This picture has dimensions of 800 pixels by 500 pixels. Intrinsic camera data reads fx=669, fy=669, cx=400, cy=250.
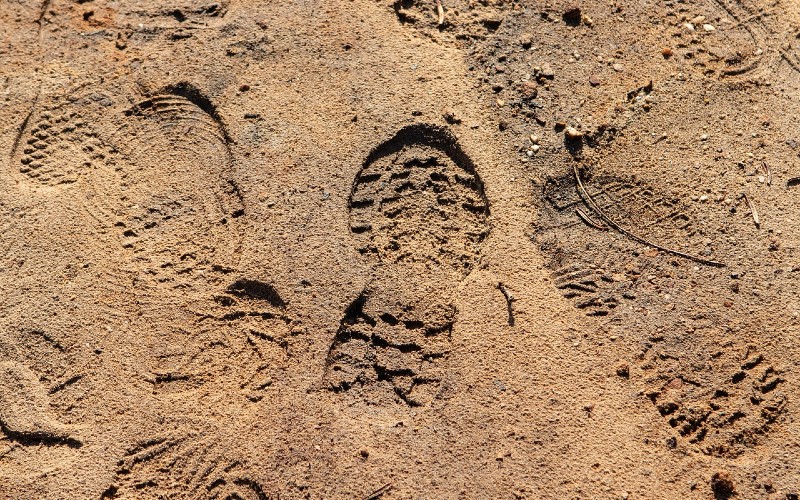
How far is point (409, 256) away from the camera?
7.48ft

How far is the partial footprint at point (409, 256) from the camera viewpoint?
2.14 m

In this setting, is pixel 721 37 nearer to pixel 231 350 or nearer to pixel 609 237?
pixel 609 237

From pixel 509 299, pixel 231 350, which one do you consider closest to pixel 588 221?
pixel 509 299

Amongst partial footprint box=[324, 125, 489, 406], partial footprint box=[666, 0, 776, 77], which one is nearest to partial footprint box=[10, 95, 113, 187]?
partial footprint box=[324, 125, 489, 406]

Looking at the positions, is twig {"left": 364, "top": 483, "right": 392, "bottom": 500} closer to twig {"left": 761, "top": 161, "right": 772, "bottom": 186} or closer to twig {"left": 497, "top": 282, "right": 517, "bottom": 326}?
twig {"left": 497, "top": 282, "right": 517, "bottom": 326}

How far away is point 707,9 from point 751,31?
184 millimetres

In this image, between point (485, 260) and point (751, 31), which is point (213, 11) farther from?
point (751, 31)

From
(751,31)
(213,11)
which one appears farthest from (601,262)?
(213,11)

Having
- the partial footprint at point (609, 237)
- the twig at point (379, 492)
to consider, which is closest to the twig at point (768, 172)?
the partial footprint at point (609, 237)

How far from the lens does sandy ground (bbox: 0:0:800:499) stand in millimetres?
2047

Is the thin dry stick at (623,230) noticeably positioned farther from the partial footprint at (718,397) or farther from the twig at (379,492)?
the twig at (379,492)

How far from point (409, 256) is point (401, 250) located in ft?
0.11

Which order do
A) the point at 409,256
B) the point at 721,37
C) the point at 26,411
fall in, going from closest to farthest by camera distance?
the point at 26,411
the point at 409,256
the point at 721,37

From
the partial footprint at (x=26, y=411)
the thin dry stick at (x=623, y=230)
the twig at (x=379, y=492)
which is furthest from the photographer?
the thin dry stick at (x=623, y=230)
